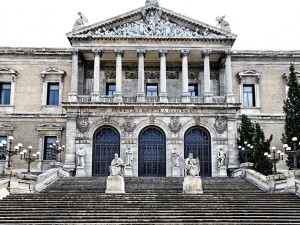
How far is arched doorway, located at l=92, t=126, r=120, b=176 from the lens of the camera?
37.4 m

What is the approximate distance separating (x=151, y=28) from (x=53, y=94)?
33.2 ft

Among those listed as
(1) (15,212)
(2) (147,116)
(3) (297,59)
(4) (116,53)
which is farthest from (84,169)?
(3) (297,59)

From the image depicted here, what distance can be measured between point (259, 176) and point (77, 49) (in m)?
18.6

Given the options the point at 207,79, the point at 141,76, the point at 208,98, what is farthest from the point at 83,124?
the point at 207,79

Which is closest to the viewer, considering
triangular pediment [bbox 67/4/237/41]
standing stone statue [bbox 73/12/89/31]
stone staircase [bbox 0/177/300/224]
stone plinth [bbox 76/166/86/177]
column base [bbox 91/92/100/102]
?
stone staircase [bbox 0/177/300/224]

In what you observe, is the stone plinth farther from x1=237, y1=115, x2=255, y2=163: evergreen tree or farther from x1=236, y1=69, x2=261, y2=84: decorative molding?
x1=236, y1=69, x2=261, y2=84: decorative molding

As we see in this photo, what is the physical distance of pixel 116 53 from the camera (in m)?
39.2

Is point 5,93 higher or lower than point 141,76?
lower

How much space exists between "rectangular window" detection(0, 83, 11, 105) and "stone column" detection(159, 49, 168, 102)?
43.0 ft

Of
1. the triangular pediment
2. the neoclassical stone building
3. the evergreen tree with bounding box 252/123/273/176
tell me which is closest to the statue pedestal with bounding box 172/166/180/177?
the neoclassical stone building

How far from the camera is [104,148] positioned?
37875 mm

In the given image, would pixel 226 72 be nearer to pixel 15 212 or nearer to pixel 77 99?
pixel 77 99

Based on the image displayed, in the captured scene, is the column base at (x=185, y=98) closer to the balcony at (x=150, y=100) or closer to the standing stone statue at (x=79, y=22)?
the balcony at (x=150, y=100)

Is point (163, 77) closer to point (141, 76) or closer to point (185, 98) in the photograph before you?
point (141, 76)
